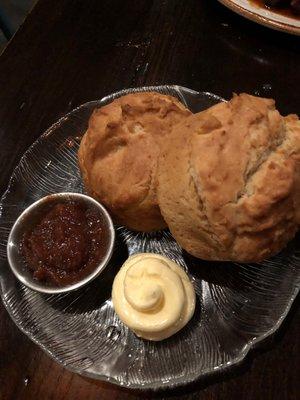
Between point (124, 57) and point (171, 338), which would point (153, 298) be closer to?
point (171, 338)

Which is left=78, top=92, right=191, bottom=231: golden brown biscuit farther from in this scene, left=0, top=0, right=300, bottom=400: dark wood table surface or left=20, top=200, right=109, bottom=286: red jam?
left=0, top=0, right=300, bottom=400: dark wood table surface

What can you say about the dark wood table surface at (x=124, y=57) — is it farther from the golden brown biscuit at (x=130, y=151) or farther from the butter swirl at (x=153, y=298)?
the butter swirl at (x=153, y=298)

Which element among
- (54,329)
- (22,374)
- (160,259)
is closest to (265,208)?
(160,259)

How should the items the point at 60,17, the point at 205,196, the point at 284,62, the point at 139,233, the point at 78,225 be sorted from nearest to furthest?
the point at 205,196, the point at 78,225, the point at 139,233, the point at 284,62, the point at 60,17

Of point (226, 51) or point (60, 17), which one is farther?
point (60, 17)

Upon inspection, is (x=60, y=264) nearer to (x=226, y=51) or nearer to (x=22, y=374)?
(x=22, y=374)

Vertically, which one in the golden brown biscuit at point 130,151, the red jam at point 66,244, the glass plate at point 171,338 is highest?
the golden brown biscuit at point 130,151

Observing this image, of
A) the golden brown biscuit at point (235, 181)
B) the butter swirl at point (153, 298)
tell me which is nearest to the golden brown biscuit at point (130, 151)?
the golden brown biscuit at point (235, 181)

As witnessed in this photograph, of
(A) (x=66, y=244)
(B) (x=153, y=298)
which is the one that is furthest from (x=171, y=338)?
(A) (x=66, y=244)
